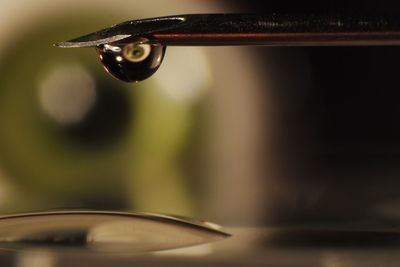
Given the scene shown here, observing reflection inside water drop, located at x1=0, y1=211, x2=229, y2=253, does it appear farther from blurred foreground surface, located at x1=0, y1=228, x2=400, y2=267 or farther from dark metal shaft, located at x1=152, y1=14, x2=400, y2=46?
dark metal shaft, located at x1=152, y1=14, x2=400, y2=46

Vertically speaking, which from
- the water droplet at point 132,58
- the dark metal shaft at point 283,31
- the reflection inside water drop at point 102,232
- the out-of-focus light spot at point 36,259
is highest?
the dark metal shaft at point 283,31

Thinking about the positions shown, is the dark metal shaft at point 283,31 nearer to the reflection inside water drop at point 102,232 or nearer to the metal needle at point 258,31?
the metal needle at point 258,31

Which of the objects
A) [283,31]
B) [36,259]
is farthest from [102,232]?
[283,31]

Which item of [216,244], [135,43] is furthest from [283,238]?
[135,43]

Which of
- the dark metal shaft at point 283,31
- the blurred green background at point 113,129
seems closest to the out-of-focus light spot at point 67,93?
the blurred green background at point 113,129

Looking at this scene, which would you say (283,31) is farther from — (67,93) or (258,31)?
(67,93)

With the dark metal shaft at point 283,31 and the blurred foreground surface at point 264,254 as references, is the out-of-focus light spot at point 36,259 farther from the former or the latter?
the dark metal shaft at point 283,31

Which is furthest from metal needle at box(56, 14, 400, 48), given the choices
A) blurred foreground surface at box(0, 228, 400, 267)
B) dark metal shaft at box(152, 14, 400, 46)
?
blurred foreground surface at box(0, 228, 400, 267)

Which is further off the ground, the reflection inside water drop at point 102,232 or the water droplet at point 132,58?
the water droplet at point 132,58
